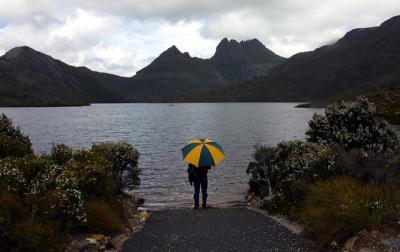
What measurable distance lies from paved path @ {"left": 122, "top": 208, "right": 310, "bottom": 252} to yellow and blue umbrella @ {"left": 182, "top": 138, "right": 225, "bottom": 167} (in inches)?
83.6

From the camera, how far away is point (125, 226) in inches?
524

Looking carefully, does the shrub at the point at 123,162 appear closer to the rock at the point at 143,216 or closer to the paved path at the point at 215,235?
the rock at the point at 143,216

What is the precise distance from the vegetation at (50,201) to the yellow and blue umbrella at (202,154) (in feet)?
11.3

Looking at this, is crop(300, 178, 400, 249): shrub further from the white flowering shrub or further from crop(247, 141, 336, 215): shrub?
the white flowering shrub

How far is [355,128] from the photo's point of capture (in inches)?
811

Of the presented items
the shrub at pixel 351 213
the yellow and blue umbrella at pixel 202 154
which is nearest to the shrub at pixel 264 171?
the yellow and blue umbrella at pixel 202 154

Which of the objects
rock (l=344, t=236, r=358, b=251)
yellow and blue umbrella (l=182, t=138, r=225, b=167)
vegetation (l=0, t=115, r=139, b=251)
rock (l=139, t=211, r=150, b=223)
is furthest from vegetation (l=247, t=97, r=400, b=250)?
vegetation (l=0, t=115, r=139, b=251)

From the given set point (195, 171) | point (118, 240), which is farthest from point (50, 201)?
point (195, 171)

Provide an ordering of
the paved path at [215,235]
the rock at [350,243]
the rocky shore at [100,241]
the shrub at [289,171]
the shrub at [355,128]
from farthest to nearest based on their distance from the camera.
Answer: the shrub at [355,128] → the shrub at [289,171] → the paved path at [215,235] → the rocky shore at [100,241] → the rock at [350,243]

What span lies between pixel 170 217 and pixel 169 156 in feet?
90.7

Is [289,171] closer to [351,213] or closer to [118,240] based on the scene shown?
[351,213]

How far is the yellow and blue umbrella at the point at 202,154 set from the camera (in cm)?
1609

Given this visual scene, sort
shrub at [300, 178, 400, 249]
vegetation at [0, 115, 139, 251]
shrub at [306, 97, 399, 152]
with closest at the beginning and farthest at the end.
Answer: vegetation at [0, 115, 139, 251] → shrub at [300, 178, 400, 249] → shrub at [306, 97, 399, 152]

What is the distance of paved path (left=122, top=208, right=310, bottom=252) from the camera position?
10492 mm
